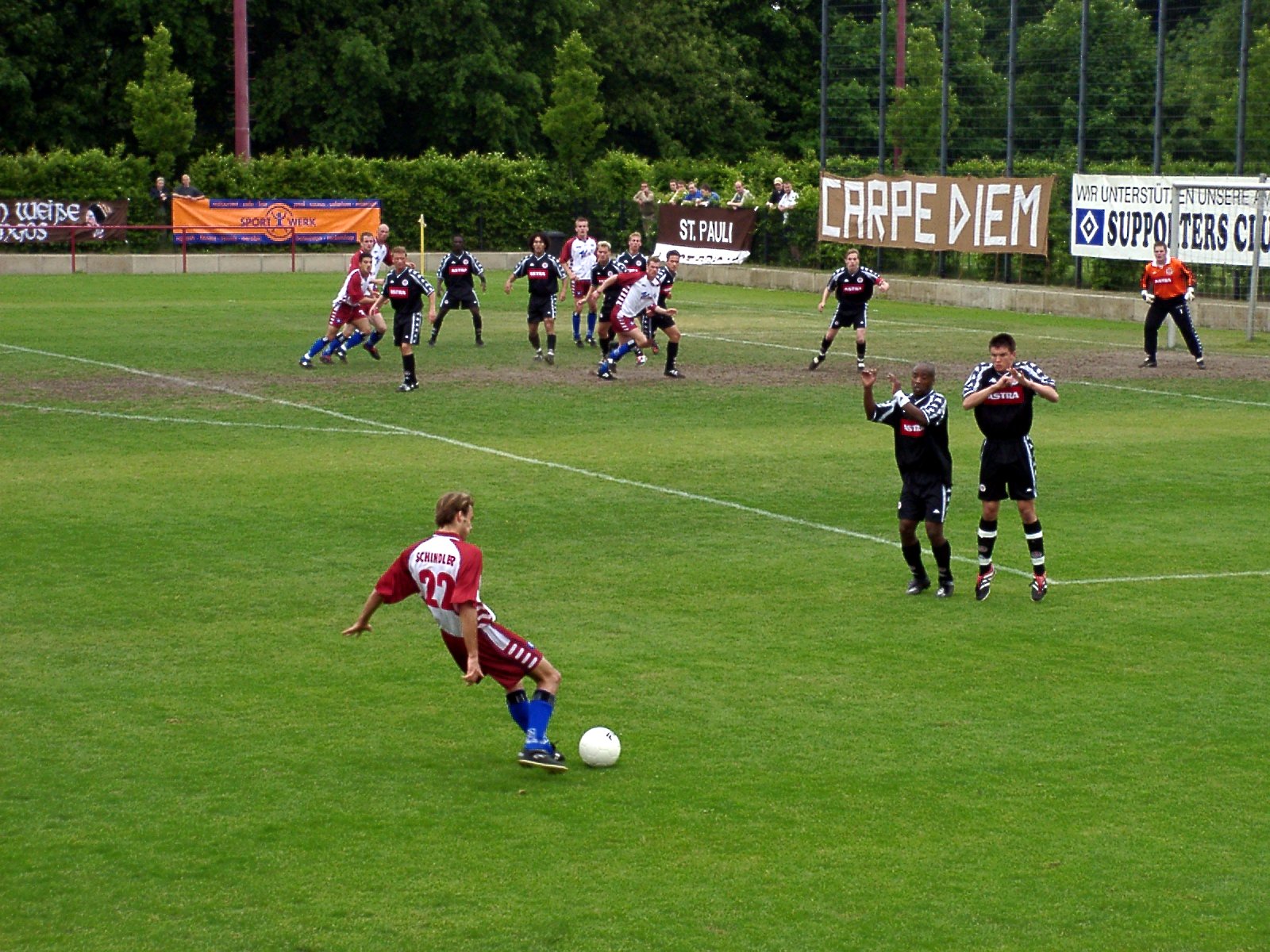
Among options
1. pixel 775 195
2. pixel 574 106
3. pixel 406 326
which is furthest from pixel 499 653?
pixel 574 106

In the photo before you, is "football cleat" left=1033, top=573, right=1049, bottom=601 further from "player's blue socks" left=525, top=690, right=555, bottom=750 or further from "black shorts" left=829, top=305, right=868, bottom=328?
"black shorts" left=829, top=305, right=868, bottom=328

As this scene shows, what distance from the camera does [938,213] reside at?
4284cm

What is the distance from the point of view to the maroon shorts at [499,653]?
30.8ft

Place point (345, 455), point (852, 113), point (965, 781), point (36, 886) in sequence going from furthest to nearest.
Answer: point (852, 113) → point (345, 455) → point (965, 781) → point (36, 886)

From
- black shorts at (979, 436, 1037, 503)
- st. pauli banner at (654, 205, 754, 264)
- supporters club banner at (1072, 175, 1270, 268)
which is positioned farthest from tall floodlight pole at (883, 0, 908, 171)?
black shorts at (979, 436, 1037, 503)

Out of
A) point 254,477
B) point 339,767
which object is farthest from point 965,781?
point 254,477

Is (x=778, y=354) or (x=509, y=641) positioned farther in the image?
(x=778, y=354)

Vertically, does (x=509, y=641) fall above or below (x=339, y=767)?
above

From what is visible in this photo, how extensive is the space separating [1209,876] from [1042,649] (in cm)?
411

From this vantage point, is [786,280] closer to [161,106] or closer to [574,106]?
[574,106]

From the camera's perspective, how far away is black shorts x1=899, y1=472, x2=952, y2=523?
13281mm

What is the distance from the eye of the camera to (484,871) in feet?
26.5

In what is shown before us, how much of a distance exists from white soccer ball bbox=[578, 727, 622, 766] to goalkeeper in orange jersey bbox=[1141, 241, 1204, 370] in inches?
827

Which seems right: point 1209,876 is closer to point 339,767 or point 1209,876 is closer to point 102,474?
point 339,767
